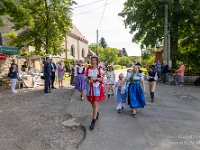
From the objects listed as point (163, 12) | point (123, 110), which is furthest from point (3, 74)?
point (163, 12)

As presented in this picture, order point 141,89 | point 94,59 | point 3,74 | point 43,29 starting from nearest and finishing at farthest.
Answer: point 94,59 → point 141,89 → point 3,74 → point 43,29

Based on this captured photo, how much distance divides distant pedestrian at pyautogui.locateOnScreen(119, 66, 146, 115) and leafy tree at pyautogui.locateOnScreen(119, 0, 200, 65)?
42.1 ft

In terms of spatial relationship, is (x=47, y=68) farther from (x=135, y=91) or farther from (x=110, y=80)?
(x=135, y=91)

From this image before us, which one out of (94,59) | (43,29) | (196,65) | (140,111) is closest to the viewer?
(94,59)

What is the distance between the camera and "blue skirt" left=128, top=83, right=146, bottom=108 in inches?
259

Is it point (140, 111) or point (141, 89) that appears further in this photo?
point (140, 111)

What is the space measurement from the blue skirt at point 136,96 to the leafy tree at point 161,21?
13018 millimetres

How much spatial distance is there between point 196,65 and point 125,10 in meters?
9.07

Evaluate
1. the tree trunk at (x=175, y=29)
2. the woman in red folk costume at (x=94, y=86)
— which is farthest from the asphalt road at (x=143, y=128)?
the tree trunk at (x=175, y=29)

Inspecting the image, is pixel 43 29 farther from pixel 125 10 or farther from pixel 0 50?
pixel 125 10

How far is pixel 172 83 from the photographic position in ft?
53.6

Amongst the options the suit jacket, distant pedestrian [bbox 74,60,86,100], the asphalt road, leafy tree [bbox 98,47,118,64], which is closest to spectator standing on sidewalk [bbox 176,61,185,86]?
the asphalt road

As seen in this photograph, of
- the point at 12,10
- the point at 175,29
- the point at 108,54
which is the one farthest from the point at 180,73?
the point at 108,54

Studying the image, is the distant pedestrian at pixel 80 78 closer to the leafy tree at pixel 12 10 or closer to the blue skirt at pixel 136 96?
the blue skirt at pixel 136 96
